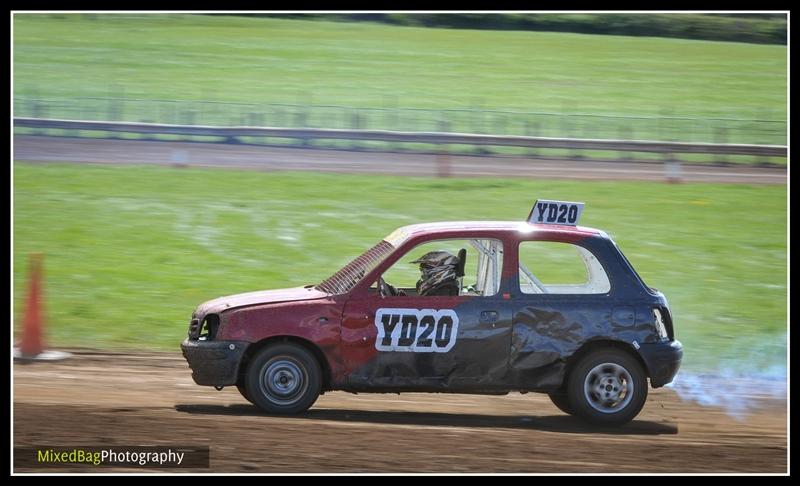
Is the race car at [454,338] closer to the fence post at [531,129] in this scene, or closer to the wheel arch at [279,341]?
the wheel arch at [279,341]

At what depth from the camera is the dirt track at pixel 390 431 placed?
7664 millimetres

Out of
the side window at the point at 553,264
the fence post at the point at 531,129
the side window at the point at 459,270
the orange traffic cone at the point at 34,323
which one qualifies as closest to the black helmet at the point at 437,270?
the side window at the point at 459,270

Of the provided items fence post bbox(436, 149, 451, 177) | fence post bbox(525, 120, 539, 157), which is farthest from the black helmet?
fence post bbox(525, 120, 539, 157)

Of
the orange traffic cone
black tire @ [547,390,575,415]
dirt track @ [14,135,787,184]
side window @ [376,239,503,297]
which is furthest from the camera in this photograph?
dirt track @ [14,135,787,184]

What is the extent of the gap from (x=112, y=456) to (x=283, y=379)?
146cm

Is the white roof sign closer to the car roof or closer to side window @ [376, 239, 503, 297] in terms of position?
the car roof

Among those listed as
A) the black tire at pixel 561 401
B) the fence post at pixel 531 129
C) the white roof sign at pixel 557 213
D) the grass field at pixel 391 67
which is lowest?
the black tire at pixel 561 401

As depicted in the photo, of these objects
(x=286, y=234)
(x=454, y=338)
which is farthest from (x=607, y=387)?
(x=286, y=234)

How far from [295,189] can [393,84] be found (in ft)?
32.3

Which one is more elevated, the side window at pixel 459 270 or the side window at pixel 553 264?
the side window at pixel 459 270

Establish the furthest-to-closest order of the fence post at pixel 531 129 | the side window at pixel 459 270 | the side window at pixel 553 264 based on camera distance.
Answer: the fence post at pixel 531 129
the side window at pixel 553 264
the side window at pixel 459 270

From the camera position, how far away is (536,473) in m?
7.57

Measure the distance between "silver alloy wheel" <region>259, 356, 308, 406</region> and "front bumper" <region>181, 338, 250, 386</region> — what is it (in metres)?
0.23

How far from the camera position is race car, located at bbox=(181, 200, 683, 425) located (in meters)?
8.36
